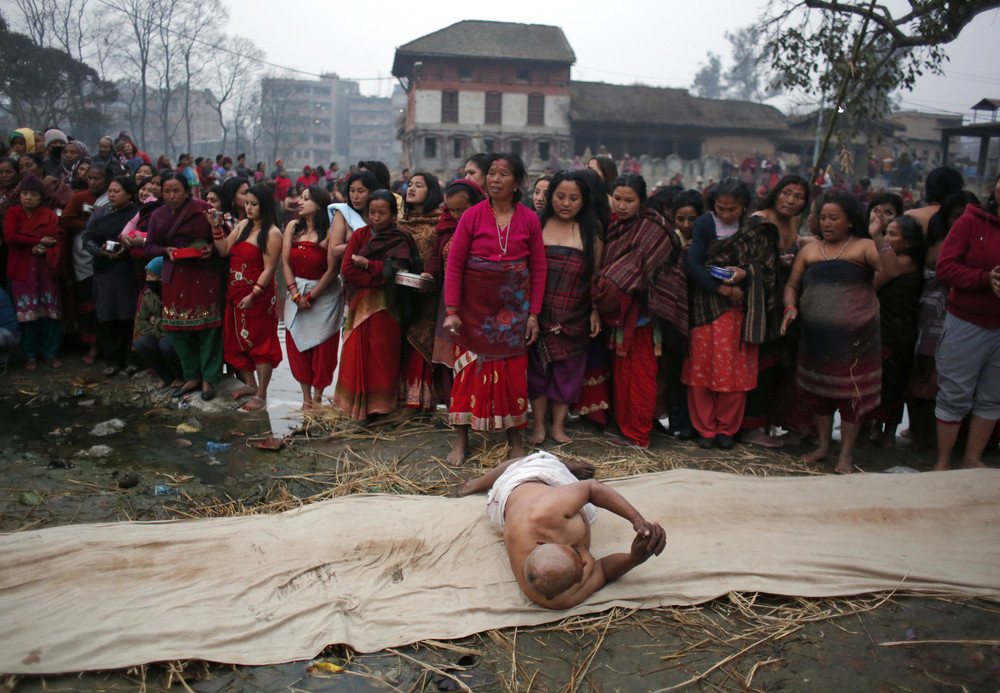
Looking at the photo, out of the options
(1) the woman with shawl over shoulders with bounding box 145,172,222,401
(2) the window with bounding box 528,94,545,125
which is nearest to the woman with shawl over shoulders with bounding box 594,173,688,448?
(1) the woman with shawl over shoulders with bounding box 145,172,222,401

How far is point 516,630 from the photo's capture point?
9.79 feet

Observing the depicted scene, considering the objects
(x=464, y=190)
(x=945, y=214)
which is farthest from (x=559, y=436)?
(x=945, y=214)

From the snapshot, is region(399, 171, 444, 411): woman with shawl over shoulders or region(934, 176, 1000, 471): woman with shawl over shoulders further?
region(399, 171, 444, 411): woman with shawl over shoulders

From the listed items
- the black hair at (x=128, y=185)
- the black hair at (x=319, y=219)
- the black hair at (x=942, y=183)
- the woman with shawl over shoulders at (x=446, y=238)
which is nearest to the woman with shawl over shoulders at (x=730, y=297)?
the black hair at (x=942, y=183)

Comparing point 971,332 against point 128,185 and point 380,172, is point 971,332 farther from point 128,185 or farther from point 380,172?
point 128,185

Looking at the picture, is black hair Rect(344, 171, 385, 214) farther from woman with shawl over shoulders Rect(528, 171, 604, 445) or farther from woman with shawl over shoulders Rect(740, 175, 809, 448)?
woman with shawl over shoulders Rect(740, 175, 809, 448)

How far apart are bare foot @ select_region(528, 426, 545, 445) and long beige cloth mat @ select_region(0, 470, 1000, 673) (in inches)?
38.5

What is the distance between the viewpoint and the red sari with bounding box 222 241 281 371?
5.58 m

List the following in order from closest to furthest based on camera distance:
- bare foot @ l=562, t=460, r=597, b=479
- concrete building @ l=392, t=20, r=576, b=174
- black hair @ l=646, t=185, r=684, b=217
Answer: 1. bare foot @ l=562, t=460, r=597, b=479
2. black hair @ l=646, t=185, r=684, b=217
3. concrete building @ l=392, t=20, r=576, b=174

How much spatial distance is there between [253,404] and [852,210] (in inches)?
178

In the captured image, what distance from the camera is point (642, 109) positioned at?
38.7 metres

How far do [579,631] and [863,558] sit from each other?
1.47 m

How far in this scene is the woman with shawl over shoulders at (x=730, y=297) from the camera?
186 inches

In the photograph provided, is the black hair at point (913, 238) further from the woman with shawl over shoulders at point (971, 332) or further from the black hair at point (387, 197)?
the black hair at point (387, 197)
